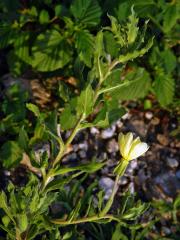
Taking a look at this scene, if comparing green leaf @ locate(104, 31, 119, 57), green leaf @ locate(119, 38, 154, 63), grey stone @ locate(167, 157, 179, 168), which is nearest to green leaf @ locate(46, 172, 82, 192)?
green leaf @ locate(119, 38, 154, 63)

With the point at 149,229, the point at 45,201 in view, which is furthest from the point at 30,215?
the point at 149,229

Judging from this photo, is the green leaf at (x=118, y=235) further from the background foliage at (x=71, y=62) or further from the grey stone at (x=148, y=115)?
the grey stone at (x=148, y=115)

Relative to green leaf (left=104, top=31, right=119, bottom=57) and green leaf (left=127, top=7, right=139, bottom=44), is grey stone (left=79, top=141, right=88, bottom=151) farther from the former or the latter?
green leaf (left=127, top=7, right=139, bottom=44)

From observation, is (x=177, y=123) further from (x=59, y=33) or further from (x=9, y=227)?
(x=9, y=227)

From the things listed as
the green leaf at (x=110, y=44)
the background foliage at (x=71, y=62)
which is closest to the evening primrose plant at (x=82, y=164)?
the background foliage at (x=71, y=62)

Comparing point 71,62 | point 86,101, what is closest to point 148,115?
point 71,62

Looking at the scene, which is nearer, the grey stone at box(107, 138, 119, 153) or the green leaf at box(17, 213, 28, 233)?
the green leaf at box(17, 213, 28, 233)
